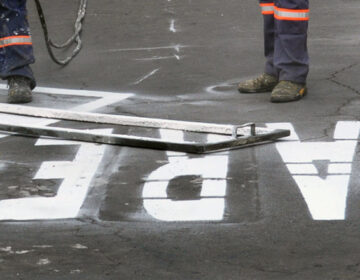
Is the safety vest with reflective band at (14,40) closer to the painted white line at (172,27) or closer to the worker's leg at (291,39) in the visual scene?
the worker's leg at (291,39)

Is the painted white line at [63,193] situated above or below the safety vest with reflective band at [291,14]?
below

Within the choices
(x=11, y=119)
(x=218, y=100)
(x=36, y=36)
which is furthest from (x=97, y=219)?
(x=36, y=36)

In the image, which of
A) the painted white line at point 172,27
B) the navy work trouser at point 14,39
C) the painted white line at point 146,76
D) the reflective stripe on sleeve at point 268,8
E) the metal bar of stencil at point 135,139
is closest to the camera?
the metal bar of stencil at point 135,139

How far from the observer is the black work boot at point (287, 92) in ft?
25.8

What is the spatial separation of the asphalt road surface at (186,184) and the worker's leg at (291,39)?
0.80 feet

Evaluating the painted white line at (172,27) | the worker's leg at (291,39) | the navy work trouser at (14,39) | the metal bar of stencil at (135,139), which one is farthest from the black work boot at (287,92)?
the painted white line at (172,27)

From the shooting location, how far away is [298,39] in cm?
804

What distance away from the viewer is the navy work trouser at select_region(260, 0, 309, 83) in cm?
794

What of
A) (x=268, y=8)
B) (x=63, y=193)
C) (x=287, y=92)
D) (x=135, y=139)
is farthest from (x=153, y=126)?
(x=268, y=8)

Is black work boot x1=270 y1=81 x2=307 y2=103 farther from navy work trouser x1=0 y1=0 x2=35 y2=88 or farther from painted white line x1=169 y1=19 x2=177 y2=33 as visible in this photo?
painted white line x1=169 y1=19 x2=177 y2=33

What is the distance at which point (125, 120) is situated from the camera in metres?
7.19

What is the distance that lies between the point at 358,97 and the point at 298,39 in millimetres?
650

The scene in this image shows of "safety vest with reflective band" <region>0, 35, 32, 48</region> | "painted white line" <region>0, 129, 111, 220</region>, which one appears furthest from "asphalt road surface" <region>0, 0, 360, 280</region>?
"safety vest with reflective band" <region>0, 35, 32, 48</region>

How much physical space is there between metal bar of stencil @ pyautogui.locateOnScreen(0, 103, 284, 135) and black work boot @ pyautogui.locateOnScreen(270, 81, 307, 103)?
1188 mm
